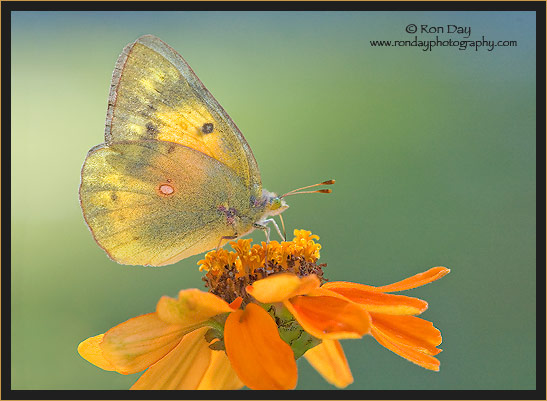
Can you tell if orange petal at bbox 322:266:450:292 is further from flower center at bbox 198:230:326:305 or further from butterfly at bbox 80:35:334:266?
butterfly at bbox 80:35:334:266

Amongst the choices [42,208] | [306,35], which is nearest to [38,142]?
[42,208]

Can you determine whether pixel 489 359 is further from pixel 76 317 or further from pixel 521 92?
pixel 76 317

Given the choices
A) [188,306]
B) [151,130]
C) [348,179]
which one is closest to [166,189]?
[151,130]

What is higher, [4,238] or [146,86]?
[146,86]

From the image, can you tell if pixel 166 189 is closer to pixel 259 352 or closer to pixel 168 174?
pixel 168 174

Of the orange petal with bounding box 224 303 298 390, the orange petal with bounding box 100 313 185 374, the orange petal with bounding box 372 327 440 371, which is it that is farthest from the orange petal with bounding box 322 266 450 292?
the orange petal with bounding box 100 313 185 374

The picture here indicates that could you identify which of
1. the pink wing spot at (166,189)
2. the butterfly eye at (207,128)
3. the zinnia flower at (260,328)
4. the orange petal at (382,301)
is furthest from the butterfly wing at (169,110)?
the orange petal at (382,301)
